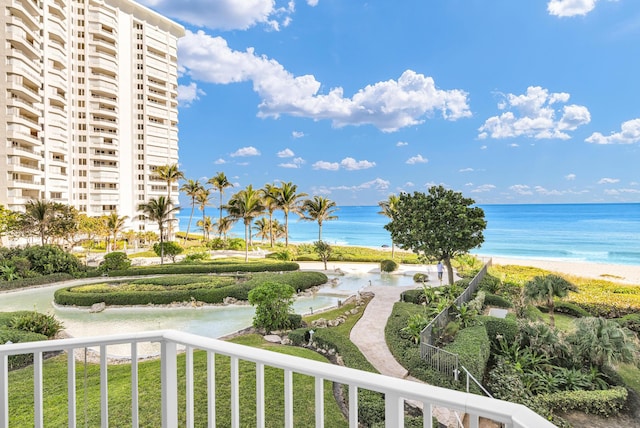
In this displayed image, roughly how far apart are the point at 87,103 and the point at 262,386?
144 feet

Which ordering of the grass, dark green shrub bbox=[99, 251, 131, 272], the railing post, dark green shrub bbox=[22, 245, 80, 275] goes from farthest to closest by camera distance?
dark green shrub bbox=[99, 251, 131, 272], dark green shrub bbox=[22, 245, 80, 275], the grass, the railing post

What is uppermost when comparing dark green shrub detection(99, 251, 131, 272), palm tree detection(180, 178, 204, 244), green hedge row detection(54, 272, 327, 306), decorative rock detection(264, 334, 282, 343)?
palm tree detection(180, 178, 204, 244)

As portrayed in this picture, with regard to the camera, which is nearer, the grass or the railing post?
the railing post

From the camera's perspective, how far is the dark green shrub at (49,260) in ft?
59.8

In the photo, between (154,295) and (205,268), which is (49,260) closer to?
(205,268)

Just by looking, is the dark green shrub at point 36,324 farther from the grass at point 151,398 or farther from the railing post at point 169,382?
the railing post at point 169,382

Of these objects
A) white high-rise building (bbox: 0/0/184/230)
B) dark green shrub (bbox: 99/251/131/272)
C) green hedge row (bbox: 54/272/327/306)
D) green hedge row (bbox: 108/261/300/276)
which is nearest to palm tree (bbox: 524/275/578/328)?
green hedge row (bbox: 54/272/327/306)

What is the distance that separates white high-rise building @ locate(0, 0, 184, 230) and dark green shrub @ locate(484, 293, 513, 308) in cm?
3167

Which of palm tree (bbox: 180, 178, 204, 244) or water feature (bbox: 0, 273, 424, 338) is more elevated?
palm tree (bbox: 180, 178, 204, 244)

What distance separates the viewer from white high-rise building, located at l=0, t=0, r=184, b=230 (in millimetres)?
26953

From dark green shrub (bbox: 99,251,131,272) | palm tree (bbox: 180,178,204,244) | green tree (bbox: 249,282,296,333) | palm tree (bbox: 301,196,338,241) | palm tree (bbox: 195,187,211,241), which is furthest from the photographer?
palm tree (bbox: 195,187,211,241)

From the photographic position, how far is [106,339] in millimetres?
1559

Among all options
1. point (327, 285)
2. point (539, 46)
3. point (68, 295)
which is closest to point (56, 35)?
point (68, 295)

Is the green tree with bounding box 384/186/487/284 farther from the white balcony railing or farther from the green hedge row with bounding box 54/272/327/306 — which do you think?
the white balcony railing
